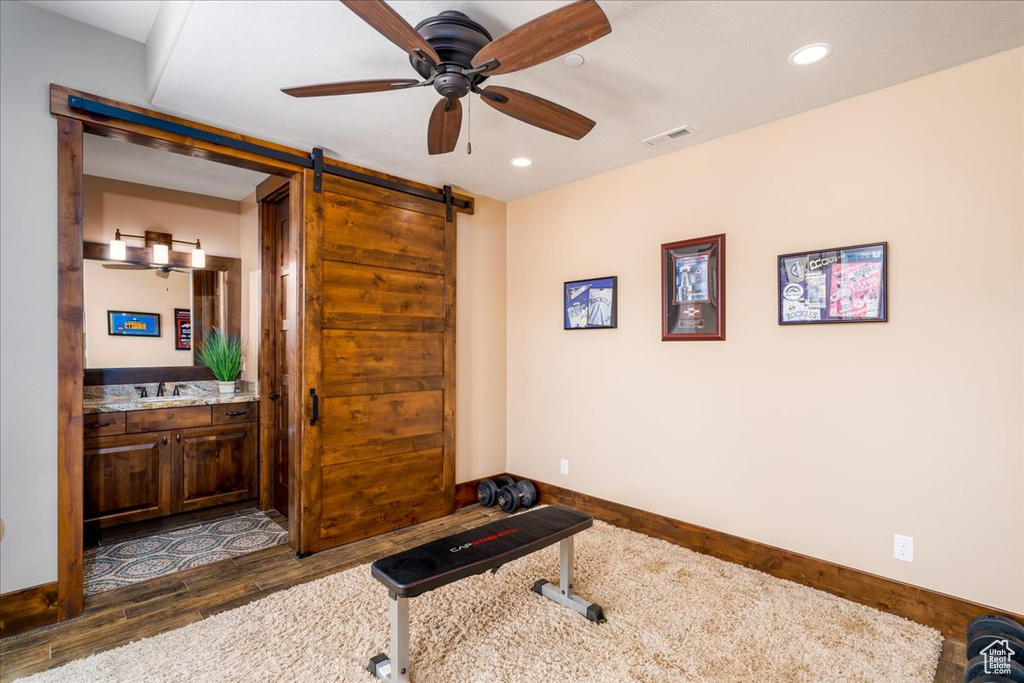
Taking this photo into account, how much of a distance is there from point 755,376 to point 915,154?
4.60 ft

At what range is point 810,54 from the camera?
222 centimetres

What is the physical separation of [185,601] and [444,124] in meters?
2.92

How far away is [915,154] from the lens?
2.45 m

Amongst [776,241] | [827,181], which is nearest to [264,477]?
[776,241]

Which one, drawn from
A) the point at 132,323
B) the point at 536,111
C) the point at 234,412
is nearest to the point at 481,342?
the point at 234,412

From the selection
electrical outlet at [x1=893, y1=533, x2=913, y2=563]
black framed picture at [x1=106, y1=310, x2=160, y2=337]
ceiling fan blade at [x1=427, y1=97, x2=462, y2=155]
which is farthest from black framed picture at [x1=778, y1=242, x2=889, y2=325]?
black framed picture at [x1=106, y1=310, x2=160, y2=337]

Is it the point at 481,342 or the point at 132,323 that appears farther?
the point at 481,342

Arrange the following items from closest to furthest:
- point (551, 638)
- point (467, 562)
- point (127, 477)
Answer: point (467, 562) → point (551, 638) → point (127, 477)

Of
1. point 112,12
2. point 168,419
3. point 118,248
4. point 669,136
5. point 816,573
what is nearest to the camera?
point 112,12

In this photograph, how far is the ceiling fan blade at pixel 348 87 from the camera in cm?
198

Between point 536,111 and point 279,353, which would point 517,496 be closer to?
point 279,353

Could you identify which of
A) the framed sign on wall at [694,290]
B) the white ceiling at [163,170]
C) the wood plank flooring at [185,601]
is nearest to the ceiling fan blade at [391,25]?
the framed sign on wall at [694,290]

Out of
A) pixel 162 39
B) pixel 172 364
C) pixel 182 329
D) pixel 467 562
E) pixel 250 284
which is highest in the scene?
pixel 162 39

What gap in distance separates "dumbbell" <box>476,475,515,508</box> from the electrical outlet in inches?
104
